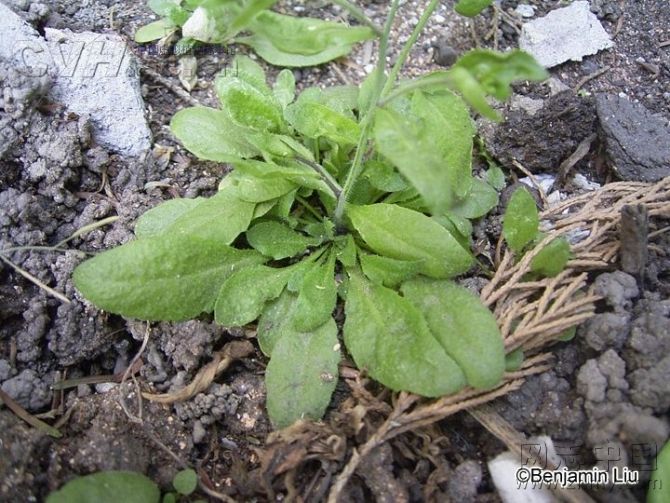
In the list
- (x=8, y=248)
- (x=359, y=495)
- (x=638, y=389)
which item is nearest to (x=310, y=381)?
(x=359, y=495)

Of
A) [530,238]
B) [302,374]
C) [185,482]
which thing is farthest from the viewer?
[530,238]

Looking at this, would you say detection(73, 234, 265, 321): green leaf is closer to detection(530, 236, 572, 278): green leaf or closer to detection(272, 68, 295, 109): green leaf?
detection(272, 68, 295, 109): green leaf

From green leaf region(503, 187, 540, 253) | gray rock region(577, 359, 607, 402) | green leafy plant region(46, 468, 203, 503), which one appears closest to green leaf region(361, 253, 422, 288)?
green leaf region(503, 187, 540, 253)

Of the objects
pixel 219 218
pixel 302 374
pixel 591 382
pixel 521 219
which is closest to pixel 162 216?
pixel 219 218

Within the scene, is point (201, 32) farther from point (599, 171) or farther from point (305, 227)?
point (599, 171)

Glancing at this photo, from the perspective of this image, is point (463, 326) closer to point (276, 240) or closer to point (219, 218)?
point (276, 240)
